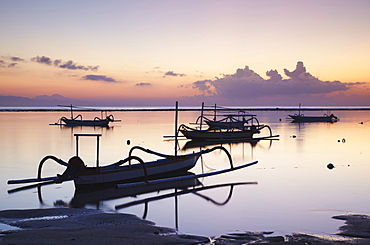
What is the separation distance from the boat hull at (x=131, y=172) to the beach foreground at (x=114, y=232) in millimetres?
3250

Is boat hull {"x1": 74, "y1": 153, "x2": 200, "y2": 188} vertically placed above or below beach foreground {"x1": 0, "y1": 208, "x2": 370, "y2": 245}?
above

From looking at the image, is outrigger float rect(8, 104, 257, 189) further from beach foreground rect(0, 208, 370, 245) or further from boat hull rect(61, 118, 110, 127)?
boat hull rect(61, 118, 110, 127)

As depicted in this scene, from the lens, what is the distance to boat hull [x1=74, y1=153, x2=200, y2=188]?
13.8 metres

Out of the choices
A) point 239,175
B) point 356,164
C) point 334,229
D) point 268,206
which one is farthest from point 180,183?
point 356,164

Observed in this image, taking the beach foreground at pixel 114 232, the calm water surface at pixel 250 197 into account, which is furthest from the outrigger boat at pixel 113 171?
the beach foreground at pixel 114 232

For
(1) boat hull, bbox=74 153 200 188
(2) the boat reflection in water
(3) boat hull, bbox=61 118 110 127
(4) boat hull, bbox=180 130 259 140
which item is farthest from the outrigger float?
(3) boat hull, bbox=61 118 110 127

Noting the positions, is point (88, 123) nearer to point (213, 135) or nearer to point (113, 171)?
point (213, 135)

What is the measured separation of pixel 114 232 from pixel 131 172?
20.9 feet

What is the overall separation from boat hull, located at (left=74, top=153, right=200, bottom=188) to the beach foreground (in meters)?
3.25

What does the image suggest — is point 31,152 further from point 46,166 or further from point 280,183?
point 280,183

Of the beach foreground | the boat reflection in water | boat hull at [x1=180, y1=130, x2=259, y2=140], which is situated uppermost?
boat hull at [x1=180, y1=130, x2=259, y2=140]

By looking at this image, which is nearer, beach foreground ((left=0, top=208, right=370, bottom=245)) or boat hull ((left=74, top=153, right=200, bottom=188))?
beach foreground ((left=0, top=208, right=370, bottom=245))

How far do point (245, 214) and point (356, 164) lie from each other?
39.9 feet

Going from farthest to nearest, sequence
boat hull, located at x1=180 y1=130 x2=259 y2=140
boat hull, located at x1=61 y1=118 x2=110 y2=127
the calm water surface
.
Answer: boat hull, located at x1=61 y1=118 x2=110 y2=127 < boat hull, located at x1=180 y1=130 x2=259 y2=140 < the calm water surface
